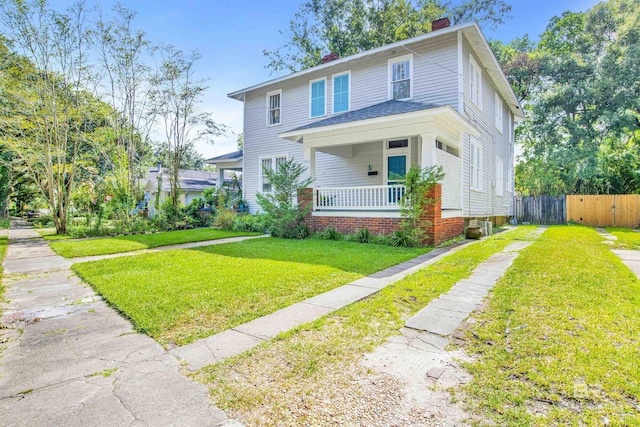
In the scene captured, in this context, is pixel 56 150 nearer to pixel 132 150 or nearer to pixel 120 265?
pixel 132 150

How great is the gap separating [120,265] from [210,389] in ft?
16.2

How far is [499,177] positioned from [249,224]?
11.4 metres

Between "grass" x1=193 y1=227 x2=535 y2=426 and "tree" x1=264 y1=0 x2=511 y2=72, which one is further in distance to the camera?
"tree" x1=264 y1=0 x2=511 y2=72

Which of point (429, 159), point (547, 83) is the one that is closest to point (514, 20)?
point (547, 83)

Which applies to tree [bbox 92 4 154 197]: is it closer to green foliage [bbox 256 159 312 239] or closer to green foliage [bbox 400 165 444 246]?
green foliage [bbox 256 159 312 239]

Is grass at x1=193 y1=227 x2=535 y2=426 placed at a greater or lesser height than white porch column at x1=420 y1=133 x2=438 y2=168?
lesser

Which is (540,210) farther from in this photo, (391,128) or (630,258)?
(391,128)

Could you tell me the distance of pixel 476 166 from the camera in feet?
39.3

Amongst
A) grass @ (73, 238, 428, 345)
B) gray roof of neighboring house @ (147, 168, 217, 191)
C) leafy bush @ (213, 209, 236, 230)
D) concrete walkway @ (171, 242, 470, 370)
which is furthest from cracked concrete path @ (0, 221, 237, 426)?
gray roof of neighboring house @ (147, 168, 217, 191)

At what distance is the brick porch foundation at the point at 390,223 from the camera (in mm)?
8289

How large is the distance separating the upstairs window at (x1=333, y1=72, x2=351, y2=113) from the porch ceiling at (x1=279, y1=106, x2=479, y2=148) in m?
2.82

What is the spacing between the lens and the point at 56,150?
11.5 metres

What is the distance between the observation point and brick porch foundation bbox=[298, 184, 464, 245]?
8289 mm

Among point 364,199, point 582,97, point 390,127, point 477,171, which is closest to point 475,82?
point 477,171
